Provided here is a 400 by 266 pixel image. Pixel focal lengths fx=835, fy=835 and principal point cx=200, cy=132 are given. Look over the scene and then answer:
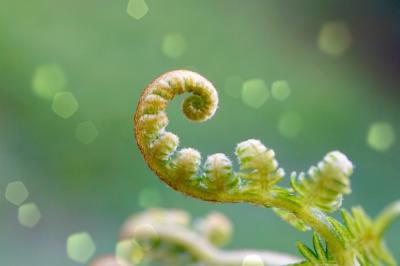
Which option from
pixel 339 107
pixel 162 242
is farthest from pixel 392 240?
pixel 162 242

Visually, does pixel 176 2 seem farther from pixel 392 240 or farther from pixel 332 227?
pixel 332 227

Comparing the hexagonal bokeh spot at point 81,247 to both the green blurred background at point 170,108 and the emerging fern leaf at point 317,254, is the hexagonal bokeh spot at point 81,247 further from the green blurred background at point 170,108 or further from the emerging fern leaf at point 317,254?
the emerging fern leaf at point 317,254

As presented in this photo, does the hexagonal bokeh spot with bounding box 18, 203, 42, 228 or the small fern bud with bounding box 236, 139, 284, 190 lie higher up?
the hexagonal bokeh spot with bounding box 18, 203, 42, 228

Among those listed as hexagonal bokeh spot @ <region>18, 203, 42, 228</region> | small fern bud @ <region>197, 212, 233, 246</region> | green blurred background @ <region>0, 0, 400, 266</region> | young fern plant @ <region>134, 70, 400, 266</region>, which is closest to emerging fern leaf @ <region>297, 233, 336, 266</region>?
young fern plant @ <region>134, 70, 400, 266</region>

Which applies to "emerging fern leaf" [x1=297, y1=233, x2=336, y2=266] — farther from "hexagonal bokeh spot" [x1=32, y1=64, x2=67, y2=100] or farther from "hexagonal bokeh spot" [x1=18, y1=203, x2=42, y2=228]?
"hexagonal bokeh spot" [x1=32, y1=64, x2=67, y2=100]

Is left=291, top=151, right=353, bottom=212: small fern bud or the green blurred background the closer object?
left=291, top=151, right=353, bottom=212: small fern bud

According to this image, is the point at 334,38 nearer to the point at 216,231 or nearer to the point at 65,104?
the point at 65,104
